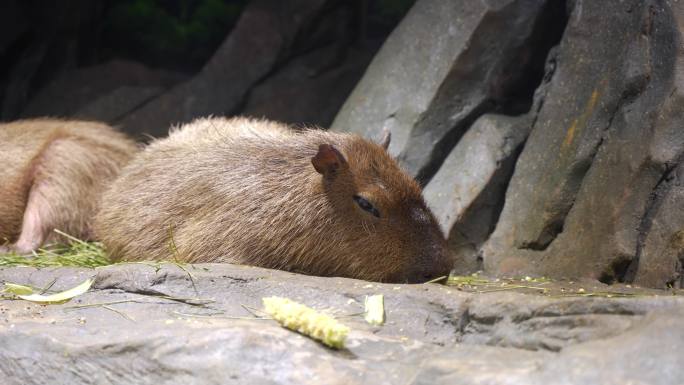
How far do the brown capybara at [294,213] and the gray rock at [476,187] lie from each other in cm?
134

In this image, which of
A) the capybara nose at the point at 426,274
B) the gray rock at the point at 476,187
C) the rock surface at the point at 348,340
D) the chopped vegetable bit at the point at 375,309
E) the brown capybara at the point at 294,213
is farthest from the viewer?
the gray rock at the point at 476,187

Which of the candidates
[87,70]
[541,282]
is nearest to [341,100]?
[87,70]

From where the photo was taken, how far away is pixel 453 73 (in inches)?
317

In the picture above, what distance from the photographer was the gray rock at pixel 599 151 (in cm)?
618

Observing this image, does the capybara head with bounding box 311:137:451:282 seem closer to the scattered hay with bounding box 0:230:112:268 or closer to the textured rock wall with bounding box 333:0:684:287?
the textured rock wall with bounding box 333:0:684:287

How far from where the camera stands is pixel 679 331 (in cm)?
379

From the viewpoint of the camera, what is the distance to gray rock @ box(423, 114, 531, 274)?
7602 millimetres

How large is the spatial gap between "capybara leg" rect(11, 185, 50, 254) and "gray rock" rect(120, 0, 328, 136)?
2.89 metres

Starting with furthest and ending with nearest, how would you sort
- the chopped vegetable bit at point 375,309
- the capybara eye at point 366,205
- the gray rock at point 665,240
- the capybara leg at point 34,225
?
the capybara leg at point 34,225 → the capybara eye at point 366,205 → the gray rock at point 665,240 → the chopped vegetable bit at point 375,309

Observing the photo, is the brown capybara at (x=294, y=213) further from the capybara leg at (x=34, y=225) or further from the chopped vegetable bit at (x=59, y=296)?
the capybara leg at (x=34, y=225)

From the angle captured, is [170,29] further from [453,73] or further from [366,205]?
[366,205]

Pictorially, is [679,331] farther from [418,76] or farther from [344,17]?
[344,17]

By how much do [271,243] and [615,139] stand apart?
2614mm

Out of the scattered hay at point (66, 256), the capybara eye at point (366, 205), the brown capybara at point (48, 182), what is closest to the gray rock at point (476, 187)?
the capybara eye at point (366, 205)
